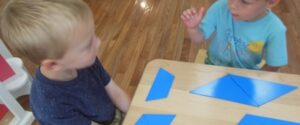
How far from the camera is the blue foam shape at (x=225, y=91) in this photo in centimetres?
73

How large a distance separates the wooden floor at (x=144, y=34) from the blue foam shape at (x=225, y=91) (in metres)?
0.95

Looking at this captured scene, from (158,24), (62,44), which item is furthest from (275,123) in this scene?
(158,24)

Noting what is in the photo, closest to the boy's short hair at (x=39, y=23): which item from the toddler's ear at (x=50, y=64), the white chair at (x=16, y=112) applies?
the toddler's ear at (x=50, y=64)

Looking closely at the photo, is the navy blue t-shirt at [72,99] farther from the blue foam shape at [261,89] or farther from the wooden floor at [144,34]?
the wooden floor at [144,34]

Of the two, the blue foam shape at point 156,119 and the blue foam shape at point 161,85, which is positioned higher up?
the blue foam shape at point 161,85

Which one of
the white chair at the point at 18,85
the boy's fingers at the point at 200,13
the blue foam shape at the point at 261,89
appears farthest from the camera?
the white chair at the point at 18,85

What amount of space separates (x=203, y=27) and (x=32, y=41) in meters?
0.62

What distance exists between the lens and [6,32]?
2.09 ft

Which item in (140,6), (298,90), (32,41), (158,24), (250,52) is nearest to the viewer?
(32,41)

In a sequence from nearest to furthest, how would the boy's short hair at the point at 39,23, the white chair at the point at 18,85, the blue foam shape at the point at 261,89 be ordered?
the boy's short hair at the point at 39,23 < the blue foam shape at the point at 261,89 < the white chair at the point at 18,85

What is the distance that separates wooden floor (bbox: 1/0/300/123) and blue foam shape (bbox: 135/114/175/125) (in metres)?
0.96

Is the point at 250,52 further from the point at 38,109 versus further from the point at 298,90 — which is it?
the point at 38,109

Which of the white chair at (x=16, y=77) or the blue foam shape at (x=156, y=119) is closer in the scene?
the blue foam shape at (x=156, y=119)

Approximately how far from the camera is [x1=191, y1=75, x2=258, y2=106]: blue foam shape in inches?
→ 28.9
